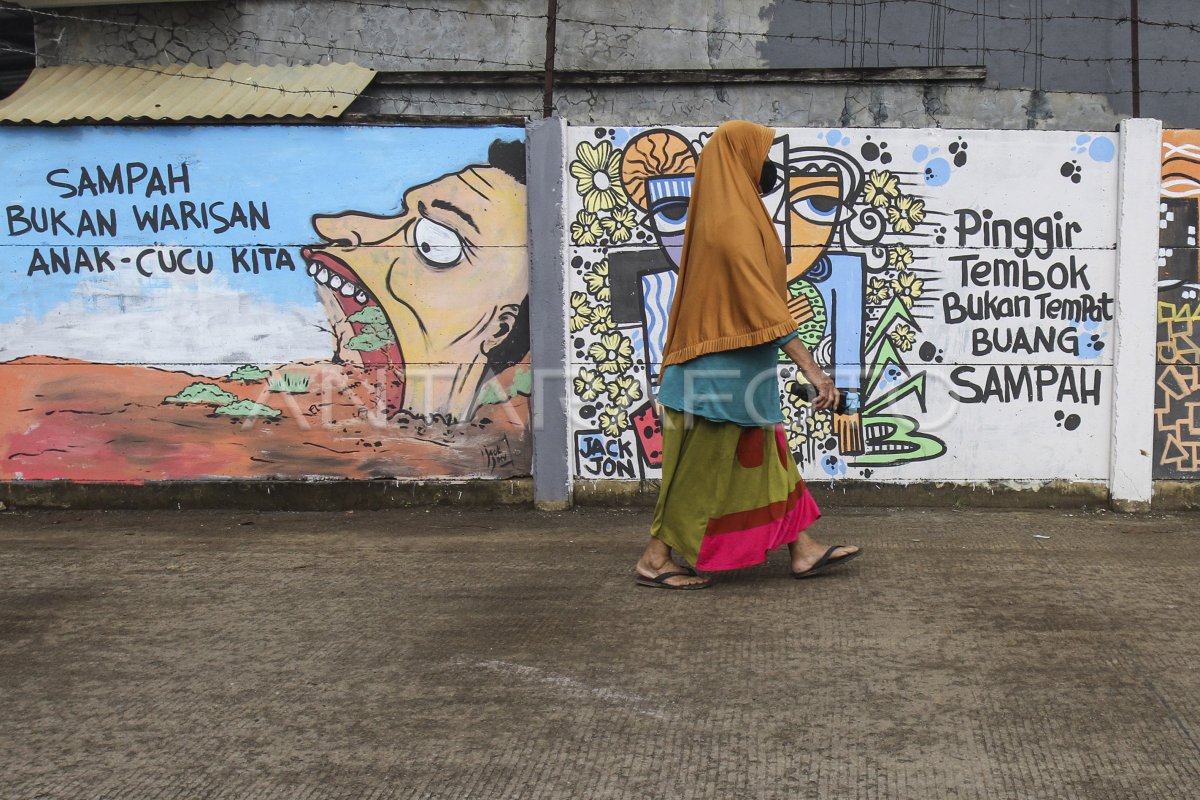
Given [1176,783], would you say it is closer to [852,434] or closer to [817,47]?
[852,434]

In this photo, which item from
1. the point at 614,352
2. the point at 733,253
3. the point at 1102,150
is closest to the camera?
the point at 733,253

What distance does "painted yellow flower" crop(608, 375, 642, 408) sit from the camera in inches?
239

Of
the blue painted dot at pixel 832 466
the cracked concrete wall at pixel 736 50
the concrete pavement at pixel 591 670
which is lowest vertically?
the concrete pavement at pixel 591 670

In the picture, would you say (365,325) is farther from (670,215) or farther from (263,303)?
(670,215)

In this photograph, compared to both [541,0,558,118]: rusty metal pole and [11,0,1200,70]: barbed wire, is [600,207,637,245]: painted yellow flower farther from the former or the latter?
[11,0,1200,70]: barbed wire

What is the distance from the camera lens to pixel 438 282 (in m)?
6.09

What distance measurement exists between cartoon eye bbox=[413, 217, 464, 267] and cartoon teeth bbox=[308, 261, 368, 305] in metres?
0.38

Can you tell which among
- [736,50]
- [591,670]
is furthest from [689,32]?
[591,670]

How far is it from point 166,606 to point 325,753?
1705 mm

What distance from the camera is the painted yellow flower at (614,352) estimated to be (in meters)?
6.07

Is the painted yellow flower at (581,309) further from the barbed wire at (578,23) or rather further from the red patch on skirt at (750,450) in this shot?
the barbed wire at (578,23)

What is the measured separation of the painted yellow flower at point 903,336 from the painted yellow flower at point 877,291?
0.16 m

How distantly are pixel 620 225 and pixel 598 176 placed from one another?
27 centimetres

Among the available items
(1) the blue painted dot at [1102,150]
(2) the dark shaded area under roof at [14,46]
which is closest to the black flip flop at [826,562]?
(1) the blue painted dot at [1102,150]
